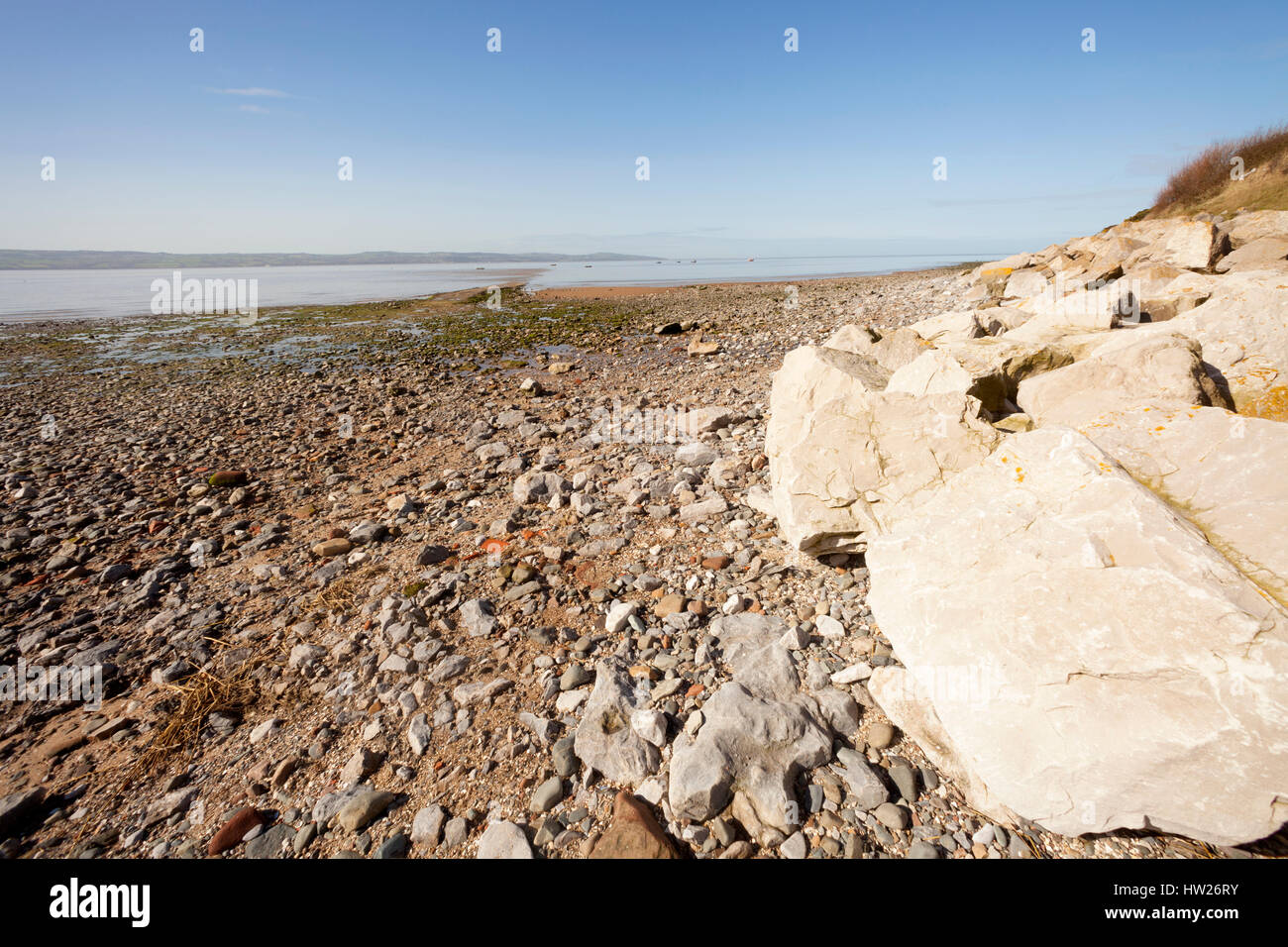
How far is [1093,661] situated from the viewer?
8.97 feet

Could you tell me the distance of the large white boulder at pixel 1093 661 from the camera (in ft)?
7.92

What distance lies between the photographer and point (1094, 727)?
263 centimetres

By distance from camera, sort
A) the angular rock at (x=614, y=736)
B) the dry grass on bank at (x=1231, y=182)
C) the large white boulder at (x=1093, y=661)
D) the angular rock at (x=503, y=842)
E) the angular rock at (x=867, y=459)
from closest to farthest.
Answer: the large white boulder at (x=1093, y=661), the angular rock at (x=503, y=842), the angular rock at (x=614, y=736), the angular rock at (x=867, y=459), the dry grass on bank at (x=1231, y=182)

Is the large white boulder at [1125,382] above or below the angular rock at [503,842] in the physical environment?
above

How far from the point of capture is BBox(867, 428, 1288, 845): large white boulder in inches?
95.0

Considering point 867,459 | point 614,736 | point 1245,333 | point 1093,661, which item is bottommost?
point 614,736

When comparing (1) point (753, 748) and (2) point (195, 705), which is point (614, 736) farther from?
(2) point (195, 705)

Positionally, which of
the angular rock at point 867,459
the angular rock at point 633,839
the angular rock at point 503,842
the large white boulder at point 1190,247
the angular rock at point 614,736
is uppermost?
the large white boulder at point 1190,247

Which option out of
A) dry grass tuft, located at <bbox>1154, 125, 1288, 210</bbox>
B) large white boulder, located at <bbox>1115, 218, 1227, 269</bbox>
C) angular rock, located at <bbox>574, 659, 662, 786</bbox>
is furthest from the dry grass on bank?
angular rock, located at <bbox>574, 659, 662, 786</bbox>

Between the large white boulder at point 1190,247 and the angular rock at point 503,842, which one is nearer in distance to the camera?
the angular rock at point 503,842

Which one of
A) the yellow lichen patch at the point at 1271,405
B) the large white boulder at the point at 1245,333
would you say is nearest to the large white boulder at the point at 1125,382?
the yellow lichen patch at the point at 1271,405

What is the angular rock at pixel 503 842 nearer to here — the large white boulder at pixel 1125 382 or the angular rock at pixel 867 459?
the angular rock at pixel 867 459

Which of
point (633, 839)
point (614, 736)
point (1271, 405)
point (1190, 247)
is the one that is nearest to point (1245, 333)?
point (1271, 405)

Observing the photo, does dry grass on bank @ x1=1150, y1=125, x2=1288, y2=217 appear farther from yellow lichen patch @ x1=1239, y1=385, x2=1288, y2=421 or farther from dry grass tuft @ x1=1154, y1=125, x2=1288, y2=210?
yellow lichen patch @ x1=1239, y1=385, x2=1288, y2=421
